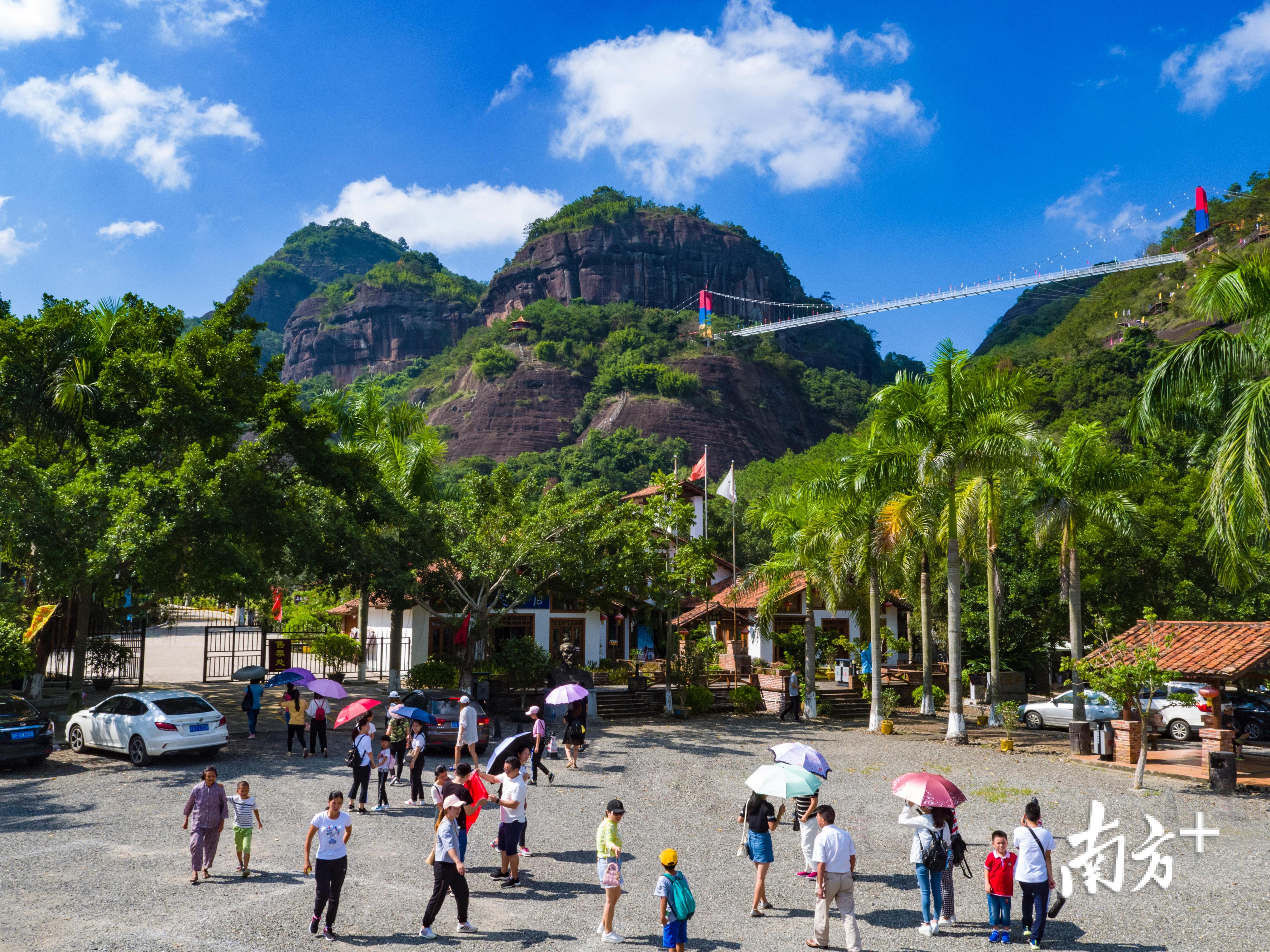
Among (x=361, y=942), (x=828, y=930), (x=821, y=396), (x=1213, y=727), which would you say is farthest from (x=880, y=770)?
(x=821, y=396)

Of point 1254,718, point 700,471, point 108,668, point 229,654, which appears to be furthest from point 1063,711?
point 229,654

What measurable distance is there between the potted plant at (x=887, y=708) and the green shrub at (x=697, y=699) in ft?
18.0

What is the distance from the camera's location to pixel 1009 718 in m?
25.7

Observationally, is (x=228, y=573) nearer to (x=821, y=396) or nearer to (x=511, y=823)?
(x=511, y=823)

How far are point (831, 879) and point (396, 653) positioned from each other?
22485mm

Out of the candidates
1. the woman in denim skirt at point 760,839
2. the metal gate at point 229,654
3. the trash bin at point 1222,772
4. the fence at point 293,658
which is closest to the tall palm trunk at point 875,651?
the trash bin at point 1222,772

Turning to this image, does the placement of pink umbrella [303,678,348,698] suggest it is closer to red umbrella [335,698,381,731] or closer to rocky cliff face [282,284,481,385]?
red umbrella [335,698,381,731]

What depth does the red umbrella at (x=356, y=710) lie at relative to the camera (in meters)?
14.4

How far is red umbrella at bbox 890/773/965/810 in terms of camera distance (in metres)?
9.44

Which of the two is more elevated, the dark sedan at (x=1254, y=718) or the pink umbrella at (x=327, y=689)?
the pink umbrella at (x=327, y=689)

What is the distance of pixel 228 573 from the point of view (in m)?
18.7

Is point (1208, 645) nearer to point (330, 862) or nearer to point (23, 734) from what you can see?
point (330, 862)

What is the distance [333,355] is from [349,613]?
155695 millimetres

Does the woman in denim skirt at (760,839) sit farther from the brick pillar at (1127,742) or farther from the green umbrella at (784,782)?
the brick pillar at (1127,742)
